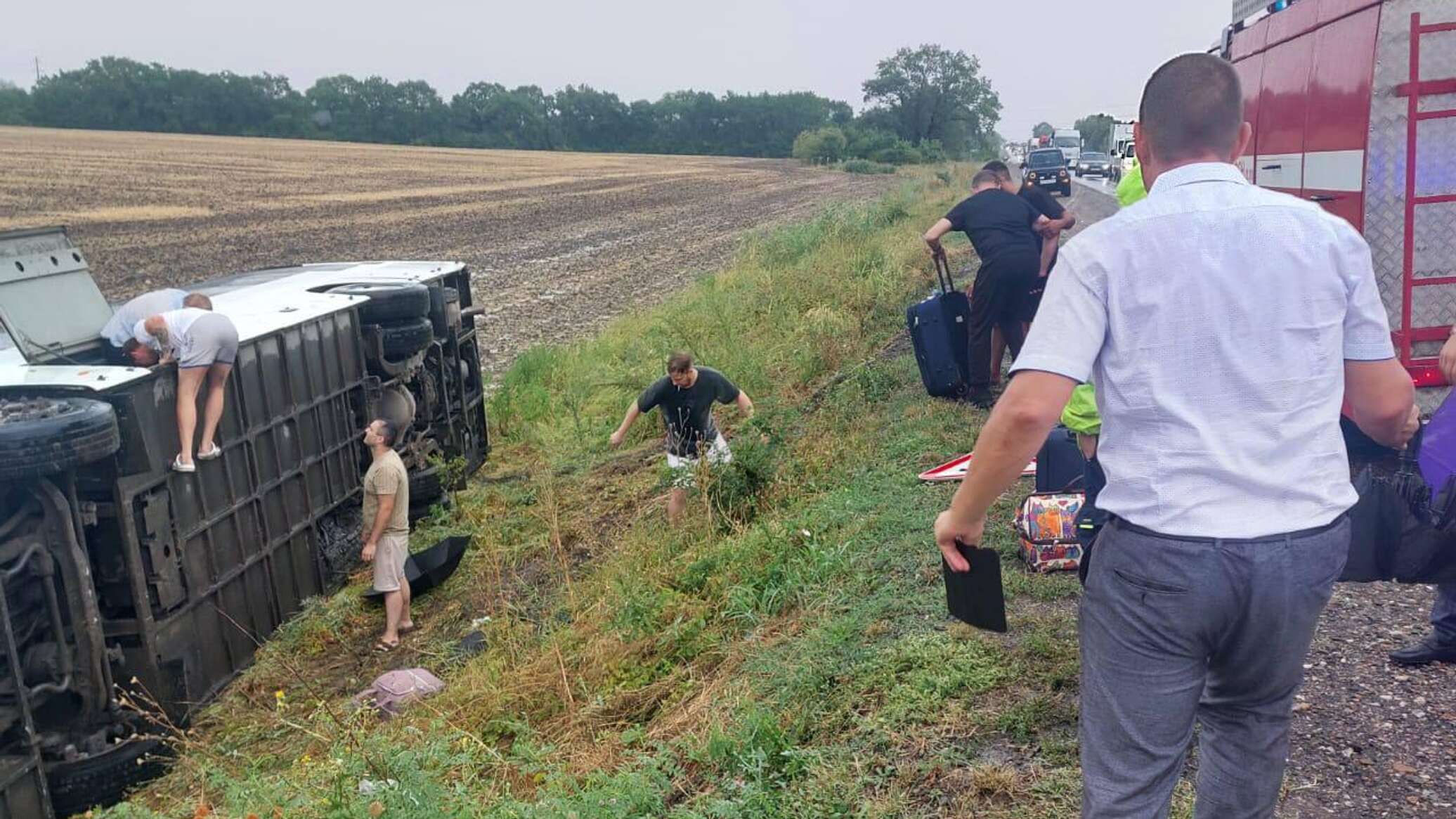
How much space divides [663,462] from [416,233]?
2409 cm

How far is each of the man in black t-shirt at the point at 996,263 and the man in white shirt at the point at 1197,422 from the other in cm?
592

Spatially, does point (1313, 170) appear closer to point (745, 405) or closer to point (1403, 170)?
point (1403, 170)

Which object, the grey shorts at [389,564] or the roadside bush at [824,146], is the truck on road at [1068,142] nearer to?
the roadside bush at [824,146]

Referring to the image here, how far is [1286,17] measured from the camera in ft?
27.6

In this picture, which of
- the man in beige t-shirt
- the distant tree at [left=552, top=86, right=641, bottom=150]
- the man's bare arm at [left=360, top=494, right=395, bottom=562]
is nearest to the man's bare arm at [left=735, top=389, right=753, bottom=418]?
the man in beige t-shirt

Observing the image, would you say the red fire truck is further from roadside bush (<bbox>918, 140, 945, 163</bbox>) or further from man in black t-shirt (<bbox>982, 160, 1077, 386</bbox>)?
roadside bush (<bbox>918, 140, 945, 163</bbox>)

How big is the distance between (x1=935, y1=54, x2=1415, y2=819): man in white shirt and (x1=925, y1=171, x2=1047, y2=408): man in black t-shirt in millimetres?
5916

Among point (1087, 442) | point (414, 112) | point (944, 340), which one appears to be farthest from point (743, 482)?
point (414, 112)

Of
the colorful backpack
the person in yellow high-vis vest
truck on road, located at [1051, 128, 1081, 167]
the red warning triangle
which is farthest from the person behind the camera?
truck on road, located at [1051, 128, 1081, 167]

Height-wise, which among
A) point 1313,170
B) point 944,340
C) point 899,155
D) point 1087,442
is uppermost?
point 1313,170

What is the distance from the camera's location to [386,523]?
7684 mm

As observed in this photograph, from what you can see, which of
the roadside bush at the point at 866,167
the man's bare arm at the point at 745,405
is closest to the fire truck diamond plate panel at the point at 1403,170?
the man's bare arm at the point at 745,405

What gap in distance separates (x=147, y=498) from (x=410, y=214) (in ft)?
109

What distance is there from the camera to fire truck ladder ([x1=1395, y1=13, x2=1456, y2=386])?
6051 millimetres
